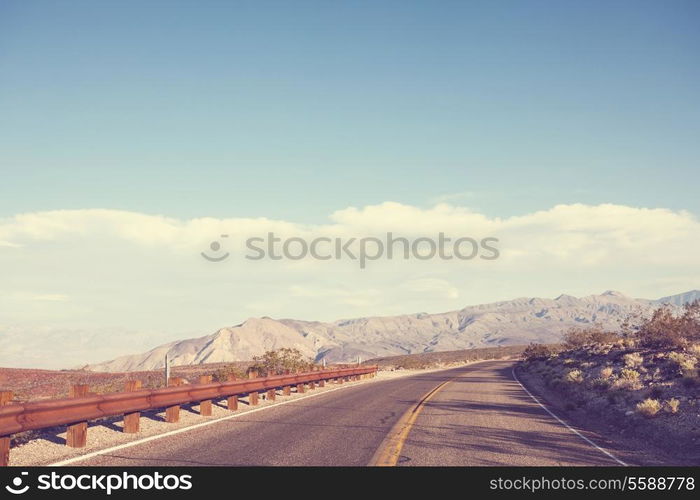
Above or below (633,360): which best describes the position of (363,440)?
below

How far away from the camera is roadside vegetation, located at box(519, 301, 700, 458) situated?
13.2 m

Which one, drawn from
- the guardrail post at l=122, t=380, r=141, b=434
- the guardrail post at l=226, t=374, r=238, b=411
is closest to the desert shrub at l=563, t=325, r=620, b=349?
the guardrail post at l=226, t=374, r=238, b=411

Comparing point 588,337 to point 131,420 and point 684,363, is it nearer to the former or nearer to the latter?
point 684,363

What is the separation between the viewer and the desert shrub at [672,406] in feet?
45.7

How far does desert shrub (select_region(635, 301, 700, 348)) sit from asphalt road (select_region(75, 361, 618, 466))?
→ 14.9m

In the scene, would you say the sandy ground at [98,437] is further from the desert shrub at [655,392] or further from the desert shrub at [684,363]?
the desert shrub at [684,363]

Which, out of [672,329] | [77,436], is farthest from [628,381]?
[77,436]

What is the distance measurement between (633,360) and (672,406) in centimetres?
1014

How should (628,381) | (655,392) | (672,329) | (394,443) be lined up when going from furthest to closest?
(672,329)
(628,381)
(655,392)
(394,443)

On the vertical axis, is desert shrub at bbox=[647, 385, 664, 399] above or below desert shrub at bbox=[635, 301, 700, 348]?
below

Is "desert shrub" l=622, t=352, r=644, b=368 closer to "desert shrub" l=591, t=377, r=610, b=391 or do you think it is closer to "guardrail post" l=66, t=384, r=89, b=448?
"desert shrub" l=591, t=377, r=610, b=391

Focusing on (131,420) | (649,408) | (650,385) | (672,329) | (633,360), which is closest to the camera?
(131,420)

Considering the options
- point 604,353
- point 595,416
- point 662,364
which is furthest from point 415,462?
point 604,353

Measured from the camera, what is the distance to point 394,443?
32.3 feet
